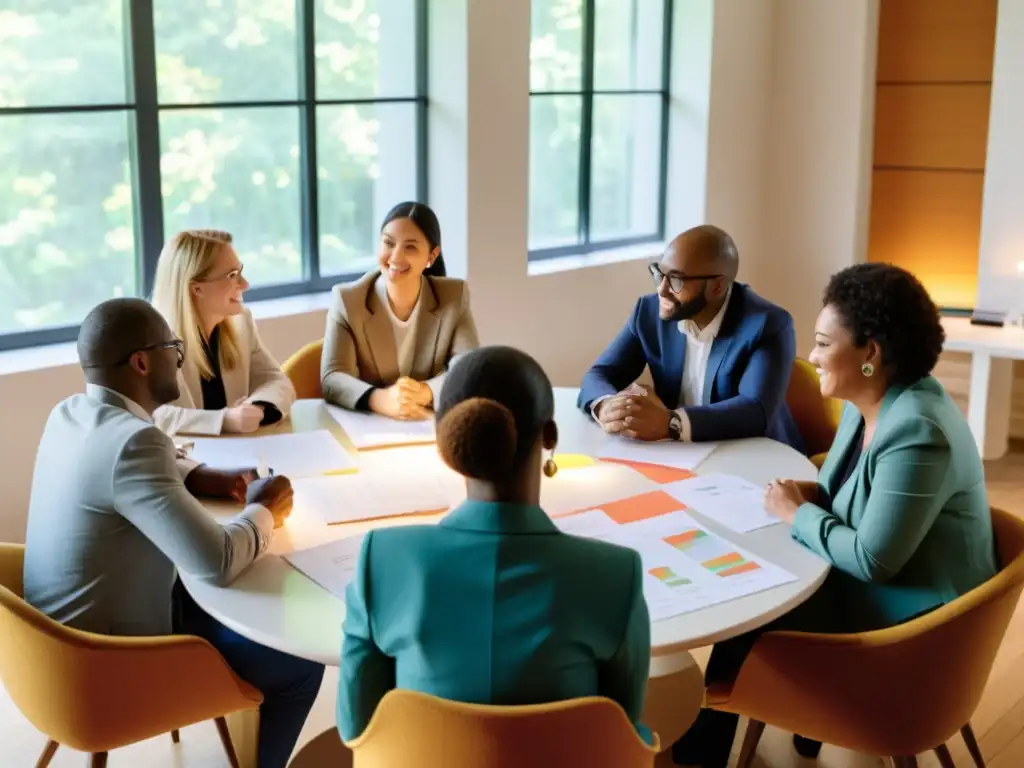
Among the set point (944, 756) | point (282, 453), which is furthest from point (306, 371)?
point (944, 756)

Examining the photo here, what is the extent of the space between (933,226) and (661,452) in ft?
14.3

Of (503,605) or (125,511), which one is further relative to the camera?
(125,511)

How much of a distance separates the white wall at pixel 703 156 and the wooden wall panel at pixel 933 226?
0.21m

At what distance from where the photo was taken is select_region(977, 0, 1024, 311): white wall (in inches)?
235

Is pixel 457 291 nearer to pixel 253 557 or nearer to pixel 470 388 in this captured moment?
pixel 253 557

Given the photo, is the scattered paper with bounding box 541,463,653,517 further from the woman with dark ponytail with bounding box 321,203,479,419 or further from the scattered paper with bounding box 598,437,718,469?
the woman with dark ponytail with bounding box 321,203,479,419

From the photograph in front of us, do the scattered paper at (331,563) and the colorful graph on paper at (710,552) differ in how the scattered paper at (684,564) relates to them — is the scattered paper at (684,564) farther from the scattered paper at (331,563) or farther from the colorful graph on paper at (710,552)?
the scattered paper at (331,563)

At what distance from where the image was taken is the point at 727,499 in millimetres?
2725

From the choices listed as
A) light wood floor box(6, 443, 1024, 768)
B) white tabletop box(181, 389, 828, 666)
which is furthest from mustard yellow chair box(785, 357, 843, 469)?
light wood floor box(6, 443, 1024, 768)

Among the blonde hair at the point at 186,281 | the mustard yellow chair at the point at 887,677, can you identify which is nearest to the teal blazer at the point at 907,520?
the mustard yellow chair at the point at 887,677

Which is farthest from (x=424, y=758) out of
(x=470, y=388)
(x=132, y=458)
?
(x=132, y=458)

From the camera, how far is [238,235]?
505 cm

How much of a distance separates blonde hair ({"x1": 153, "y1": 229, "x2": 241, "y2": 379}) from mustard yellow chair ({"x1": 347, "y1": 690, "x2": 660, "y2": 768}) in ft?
5.89

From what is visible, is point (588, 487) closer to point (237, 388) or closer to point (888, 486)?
point (888, 486)
